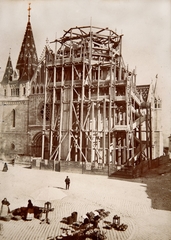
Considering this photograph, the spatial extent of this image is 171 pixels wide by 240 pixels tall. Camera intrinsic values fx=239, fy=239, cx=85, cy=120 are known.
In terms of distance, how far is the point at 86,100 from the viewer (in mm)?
26203

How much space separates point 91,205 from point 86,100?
14033 mm

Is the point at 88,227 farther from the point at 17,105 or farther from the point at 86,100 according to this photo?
the point at 17,105

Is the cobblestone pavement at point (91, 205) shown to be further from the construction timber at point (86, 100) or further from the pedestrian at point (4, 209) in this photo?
the construction timber at point (86, 100)

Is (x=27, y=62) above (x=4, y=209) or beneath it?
above

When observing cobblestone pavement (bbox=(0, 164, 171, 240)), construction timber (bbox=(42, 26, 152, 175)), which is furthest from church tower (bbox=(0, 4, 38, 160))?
cobblestone pavement (bbox=(0, 164, 171, 240))

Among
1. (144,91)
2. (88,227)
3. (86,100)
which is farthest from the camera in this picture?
(144,91)

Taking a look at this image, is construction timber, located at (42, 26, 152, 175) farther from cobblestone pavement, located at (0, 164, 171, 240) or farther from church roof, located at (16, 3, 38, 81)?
church roof, located at (16, 3, 38, 81)

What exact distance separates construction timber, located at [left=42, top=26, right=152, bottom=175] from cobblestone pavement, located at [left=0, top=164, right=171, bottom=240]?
19.3ft

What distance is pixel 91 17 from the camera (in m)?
15.6

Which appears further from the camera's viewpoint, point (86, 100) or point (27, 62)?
point (27, 62)

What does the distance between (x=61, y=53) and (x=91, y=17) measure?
14233 millimetres

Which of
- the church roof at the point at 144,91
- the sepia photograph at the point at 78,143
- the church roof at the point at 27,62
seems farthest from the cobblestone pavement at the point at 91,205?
the church roof at the point at 144,91

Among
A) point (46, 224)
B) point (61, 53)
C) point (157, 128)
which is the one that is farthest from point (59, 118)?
point (157, 128)

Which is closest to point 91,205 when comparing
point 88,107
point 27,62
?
point 88,107
